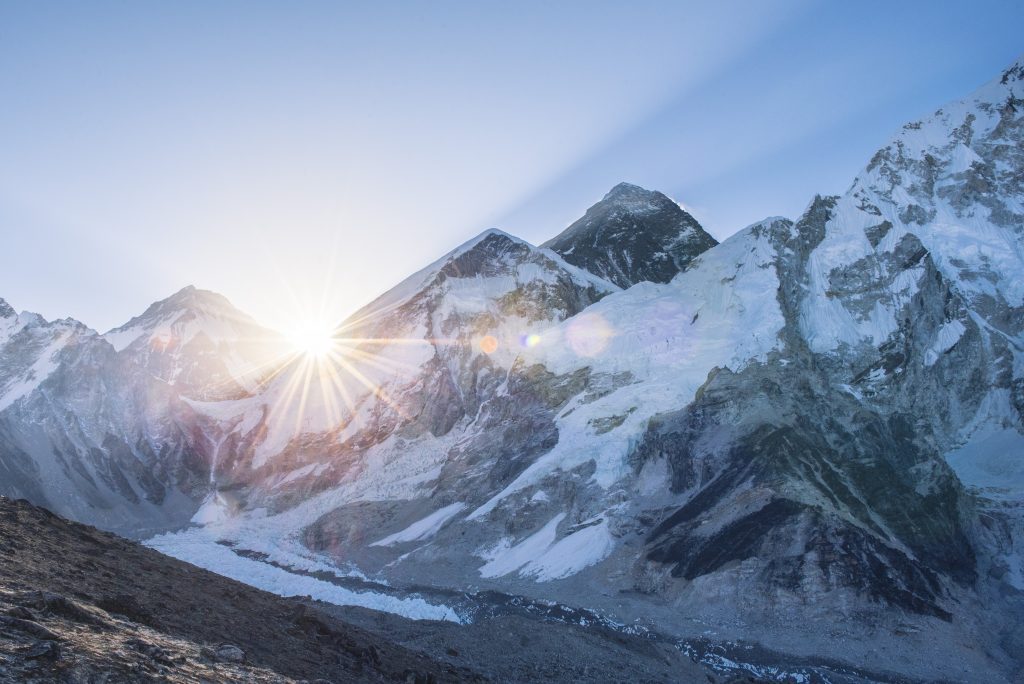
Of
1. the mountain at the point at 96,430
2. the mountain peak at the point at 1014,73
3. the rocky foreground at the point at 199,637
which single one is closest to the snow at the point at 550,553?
the rocky foreground at the point at 199,637

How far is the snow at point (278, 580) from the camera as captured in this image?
6359 cm

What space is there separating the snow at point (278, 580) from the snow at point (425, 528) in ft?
43.7

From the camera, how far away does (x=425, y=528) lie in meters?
96.1

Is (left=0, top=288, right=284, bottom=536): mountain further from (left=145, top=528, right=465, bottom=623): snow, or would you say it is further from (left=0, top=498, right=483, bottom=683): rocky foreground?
(left=0, top=498, right=483, bottom=683): rocky foreground

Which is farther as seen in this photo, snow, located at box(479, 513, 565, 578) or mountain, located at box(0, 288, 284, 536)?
mountain, located at box(0, 288, 284, 536)

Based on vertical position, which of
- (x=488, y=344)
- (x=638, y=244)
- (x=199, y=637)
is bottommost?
(x=199, y=637)

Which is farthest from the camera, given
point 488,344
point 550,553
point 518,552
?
point 488,344

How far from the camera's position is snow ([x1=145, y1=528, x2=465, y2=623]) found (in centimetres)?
6359

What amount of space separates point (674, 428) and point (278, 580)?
44935 mm

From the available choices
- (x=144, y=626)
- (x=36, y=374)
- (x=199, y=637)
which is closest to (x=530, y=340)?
(x=199, y=637)

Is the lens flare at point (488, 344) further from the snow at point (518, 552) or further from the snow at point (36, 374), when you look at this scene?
the snow at point (36, 374)

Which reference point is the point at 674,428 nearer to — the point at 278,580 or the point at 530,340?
the point at 278,580

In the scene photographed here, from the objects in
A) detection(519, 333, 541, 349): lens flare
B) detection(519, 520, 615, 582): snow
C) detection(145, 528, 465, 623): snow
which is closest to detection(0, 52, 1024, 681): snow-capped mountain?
detection(519, 520, 615, 582): snow

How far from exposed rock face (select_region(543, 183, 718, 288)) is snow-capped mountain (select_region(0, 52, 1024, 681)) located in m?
0.96
